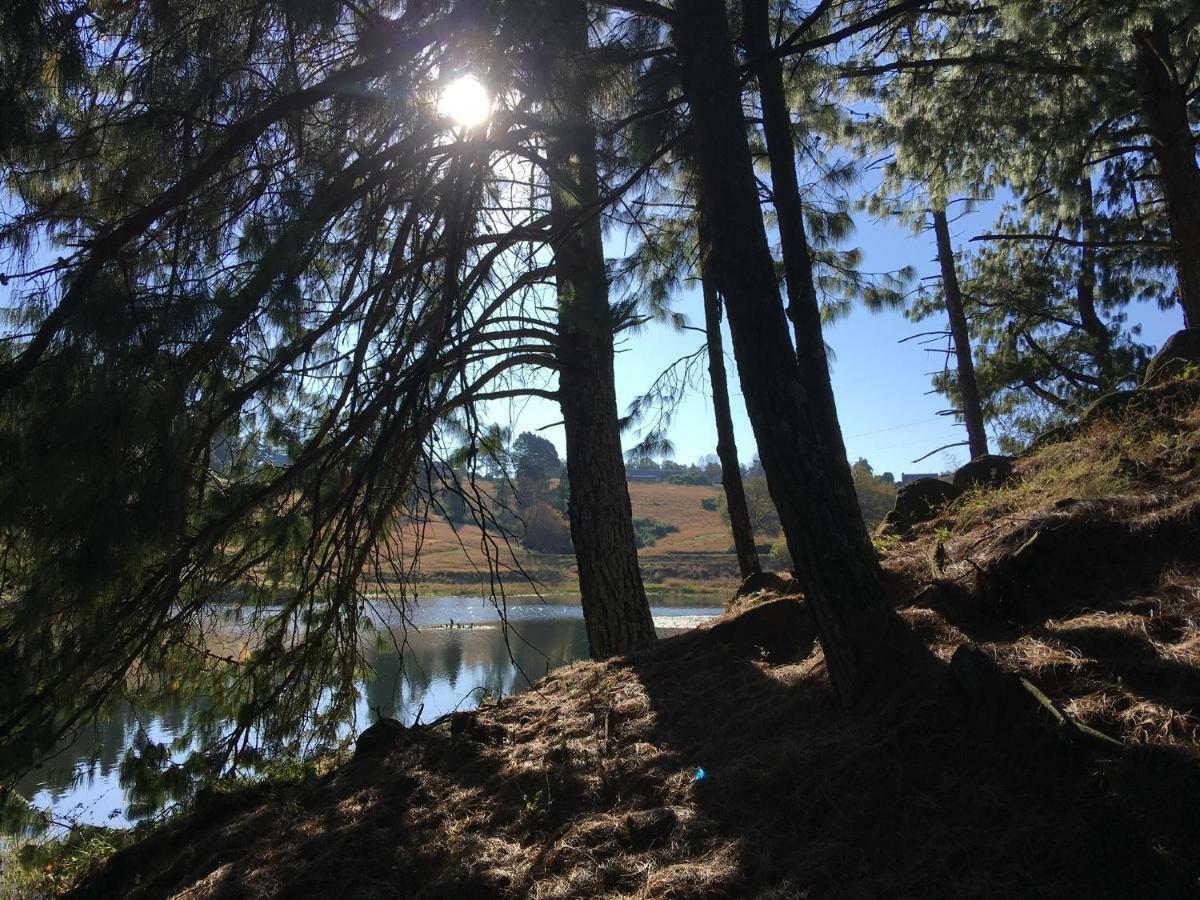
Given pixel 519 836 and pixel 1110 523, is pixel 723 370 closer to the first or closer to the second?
pixel 1110 523

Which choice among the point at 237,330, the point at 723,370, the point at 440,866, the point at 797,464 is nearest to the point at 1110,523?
the point at 797,464

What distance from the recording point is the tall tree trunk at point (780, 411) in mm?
3547

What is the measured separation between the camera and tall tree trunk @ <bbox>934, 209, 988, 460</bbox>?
13.9 metres

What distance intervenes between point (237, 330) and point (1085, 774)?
3.92 m

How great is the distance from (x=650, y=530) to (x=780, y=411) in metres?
59.5

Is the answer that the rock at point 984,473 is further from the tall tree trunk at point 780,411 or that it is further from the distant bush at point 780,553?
the distant bush at point 780,553

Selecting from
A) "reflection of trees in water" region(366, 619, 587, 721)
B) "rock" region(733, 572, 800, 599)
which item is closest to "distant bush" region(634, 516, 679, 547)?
"reflection of trees in water" region(366, 619, 587, 721)

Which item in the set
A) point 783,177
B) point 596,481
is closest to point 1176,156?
point 783,177

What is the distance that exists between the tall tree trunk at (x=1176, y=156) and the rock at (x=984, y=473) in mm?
3181

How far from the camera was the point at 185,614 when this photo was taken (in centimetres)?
455

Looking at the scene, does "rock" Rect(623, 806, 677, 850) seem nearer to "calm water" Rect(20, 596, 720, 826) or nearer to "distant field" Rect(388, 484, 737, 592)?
"calm water" Rect(20, 596, 720, 826)

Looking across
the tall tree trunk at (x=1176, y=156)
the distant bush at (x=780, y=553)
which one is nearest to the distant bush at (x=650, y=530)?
the distant bush at (x=780, y=553)

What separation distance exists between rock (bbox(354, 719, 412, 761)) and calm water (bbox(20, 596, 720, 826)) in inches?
7.8

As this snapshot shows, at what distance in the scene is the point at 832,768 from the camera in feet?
10.2
